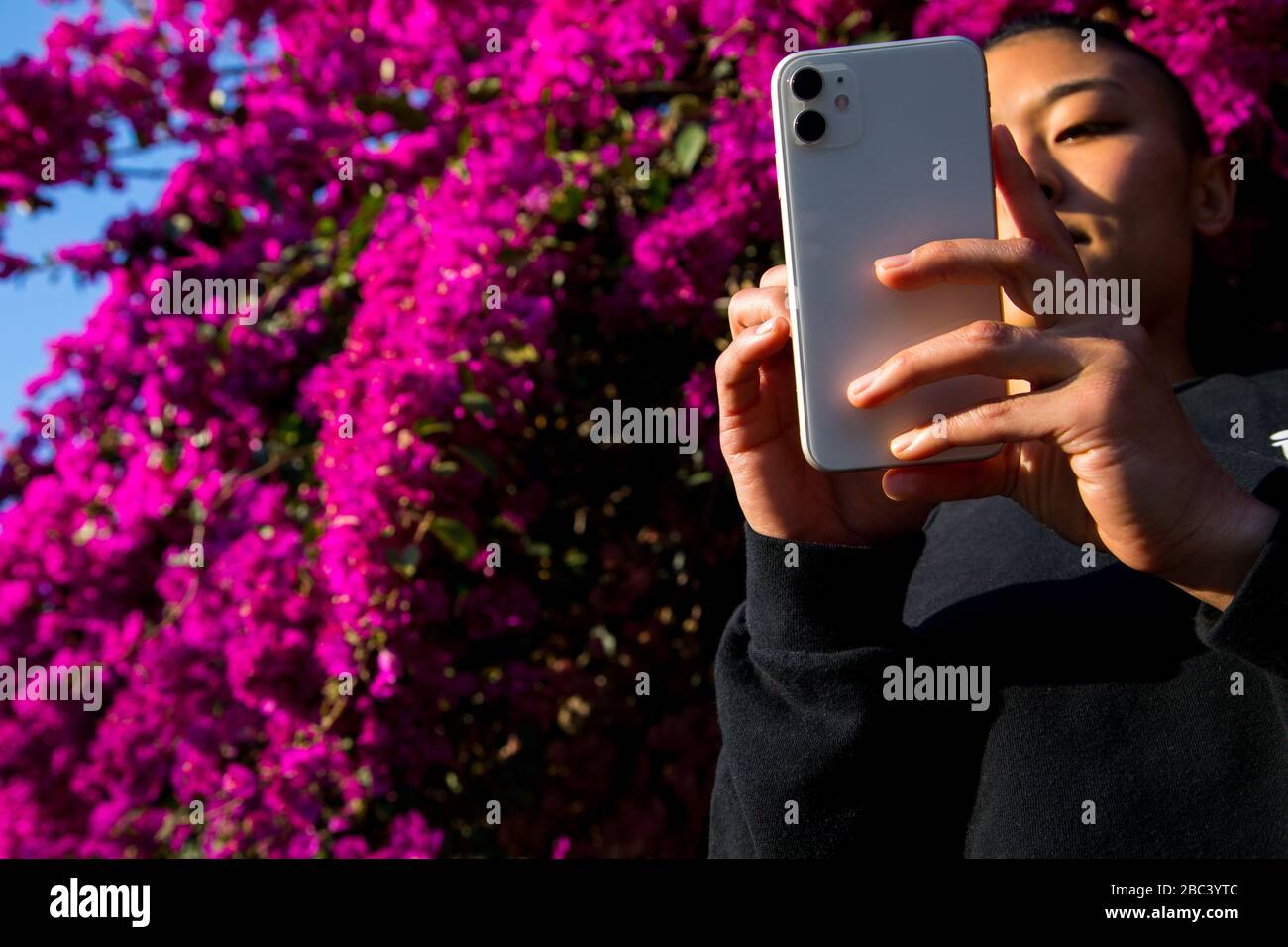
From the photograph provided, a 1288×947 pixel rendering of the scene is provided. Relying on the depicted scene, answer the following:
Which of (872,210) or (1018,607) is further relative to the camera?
(1018,607)

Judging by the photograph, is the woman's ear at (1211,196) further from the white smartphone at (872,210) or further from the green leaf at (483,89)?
the green leaf at (483,89)

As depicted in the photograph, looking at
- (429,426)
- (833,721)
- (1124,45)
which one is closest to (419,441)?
(429,426)

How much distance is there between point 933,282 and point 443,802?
121 cm

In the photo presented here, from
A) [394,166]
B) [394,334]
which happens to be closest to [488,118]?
[394,166]

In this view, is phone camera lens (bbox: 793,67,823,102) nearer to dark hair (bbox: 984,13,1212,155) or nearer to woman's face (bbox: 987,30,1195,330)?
woman's face (bbox: 987,30,1195,330)

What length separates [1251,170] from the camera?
1.72 meters

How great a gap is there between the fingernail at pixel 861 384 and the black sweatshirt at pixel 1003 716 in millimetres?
187

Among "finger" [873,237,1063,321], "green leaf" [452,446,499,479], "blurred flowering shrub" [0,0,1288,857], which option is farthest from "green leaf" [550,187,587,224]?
"finger" [873,237,1063,321]

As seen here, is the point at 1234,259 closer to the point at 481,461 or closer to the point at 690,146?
the point at 690,146

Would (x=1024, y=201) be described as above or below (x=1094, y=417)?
above
